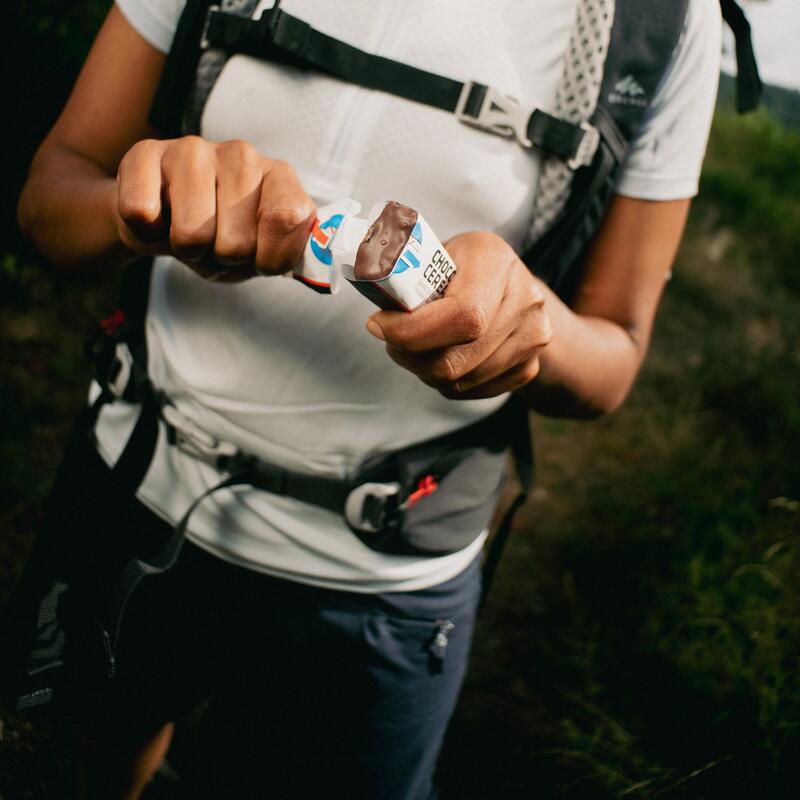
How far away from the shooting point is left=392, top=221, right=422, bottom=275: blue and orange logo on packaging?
0.69 metres

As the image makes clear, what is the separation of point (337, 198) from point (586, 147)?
1.26ft

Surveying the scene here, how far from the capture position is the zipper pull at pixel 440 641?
119 cm

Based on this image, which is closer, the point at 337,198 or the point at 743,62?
the point at 337,198

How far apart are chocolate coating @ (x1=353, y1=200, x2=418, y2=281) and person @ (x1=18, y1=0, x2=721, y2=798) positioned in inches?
2.8

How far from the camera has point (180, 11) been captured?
1027 millimetres

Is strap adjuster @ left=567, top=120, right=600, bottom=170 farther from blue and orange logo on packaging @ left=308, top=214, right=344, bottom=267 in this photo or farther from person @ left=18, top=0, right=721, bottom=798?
blue and orange logo on packaging @ left=308, top=214, right=344, bottom=267

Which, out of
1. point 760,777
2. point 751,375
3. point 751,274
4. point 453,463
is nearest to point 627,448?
point 751,375

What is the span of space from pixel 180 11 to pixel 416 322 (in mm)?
696

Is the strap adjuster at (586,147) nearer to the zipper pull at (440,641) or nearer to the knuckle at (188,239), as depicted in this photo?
the knuckle at (188,239)

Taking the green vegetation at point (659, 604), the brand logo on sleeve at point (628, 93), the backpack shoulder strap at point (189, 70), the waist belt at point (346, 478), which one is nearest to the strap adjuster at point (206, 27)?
→ the backpack shoulder strap at point (189, 70)

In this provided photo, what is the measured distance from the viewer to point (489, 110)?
0.94 metres

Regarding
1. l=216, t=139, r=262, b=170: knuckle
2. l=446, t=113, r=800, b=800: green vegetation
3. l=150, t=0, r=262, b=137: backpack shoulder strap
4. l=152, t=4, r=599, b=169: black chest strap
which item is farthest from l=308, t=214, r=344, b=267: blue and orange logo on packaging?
l=446, t=113, r=800, b=800: green vegetation

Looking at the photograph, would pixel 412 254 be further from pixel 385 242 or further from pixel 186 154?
pixel 186 154

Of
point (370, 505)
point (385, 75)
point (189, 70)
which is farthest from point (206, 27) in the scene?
point (370, 505)
